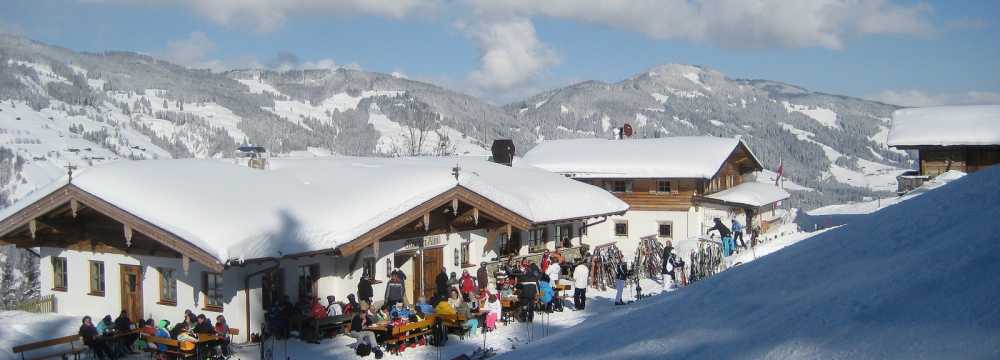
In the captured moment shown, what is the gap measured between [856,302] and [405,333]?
10.2 metres

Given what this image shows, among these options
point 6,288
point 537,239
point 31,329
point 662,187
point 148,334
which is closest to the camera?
point 148,334

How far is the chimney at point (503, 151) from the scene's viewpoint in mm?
34094

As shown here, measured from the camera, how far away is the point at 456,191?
1959 cm

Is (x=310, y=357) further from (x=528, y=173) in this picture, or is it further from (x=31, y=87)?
(x=31, y=87)

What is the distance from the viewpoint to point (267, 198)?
1792 centimetres

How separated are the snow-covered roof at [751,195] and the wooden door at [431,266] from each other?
2006cm


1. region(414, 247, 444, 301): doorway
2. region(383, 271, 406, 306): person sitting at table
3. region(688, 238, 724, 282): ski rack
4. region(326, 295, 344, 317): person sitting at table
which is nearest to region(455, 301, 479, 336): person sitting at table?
region(383, 271, 406, 306): person sitting at table

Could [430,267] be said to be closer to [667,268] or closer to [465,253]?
[465,253]

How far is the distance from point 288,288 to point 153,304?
3066 mm

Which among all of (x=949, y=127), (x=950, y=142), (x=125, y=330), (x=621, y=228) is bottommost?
(x=125, y=330)

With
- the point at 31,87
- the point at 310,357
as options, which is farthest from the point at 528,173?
the point at 31,87

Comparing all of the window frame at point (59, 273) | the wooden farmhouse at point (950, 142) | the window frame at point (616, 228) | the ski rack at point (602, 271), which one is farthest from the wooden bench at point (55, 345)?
the wooden farmhouse at point (950, 142)

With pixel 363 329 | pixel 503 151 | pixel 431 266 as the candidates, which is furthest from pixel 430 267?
pixel 503 151

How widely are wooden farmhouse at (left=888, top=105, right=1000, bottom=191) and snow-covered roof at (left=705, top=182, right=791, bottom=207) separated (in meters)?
6.10
